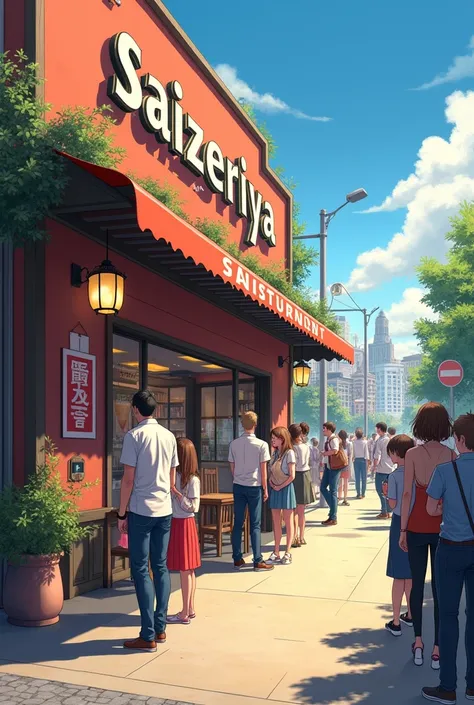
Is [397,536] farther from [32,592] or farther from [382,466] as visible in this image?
[382,466]

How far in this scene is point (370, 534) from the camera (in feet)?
40.6

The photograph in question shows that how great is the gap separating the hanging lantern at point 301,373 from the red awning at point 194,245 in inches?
134

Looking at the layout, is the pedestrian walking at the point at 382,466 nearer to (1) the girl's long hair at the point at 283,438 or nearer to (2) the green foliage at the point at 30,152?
(1) the girl's long hair at the point at 283,438

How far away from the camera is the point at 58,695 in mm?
4523

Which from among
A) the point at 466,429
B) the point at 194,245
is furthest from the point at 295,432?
the point at 466,429

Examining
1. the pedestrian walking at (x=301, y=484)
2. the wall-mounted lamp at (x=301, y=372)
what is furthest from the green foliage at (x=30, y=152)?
the wall-mounted lamp at (x=301, y=372)

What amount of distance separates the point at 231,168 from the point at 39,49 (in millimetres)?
5571

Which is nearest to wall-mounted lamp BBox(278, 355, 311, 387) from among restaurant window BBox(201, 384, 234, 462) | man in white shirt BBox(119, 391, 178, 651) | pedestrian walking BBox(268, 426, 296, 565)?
restaurant window BBox(201, 384, 234, 462)

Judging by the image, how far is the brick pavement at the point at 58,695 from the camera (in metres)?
4.41

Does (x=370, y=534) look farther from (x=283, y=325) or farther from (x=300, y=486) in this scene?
(x=283, y=325)

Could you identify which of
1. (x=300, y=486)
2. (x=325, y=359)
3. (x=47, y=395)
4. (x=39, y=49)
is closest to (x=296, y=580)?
(x=300, y=486)

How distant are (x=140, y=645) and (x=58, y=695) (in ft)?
3.43

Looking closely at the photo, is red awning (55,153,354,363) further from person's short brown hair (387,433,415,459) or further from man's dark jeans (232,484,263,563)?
person's short brown hair (387,433,415,459)

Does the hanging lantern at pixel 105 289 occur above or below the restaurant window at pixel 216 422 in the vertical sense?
above
